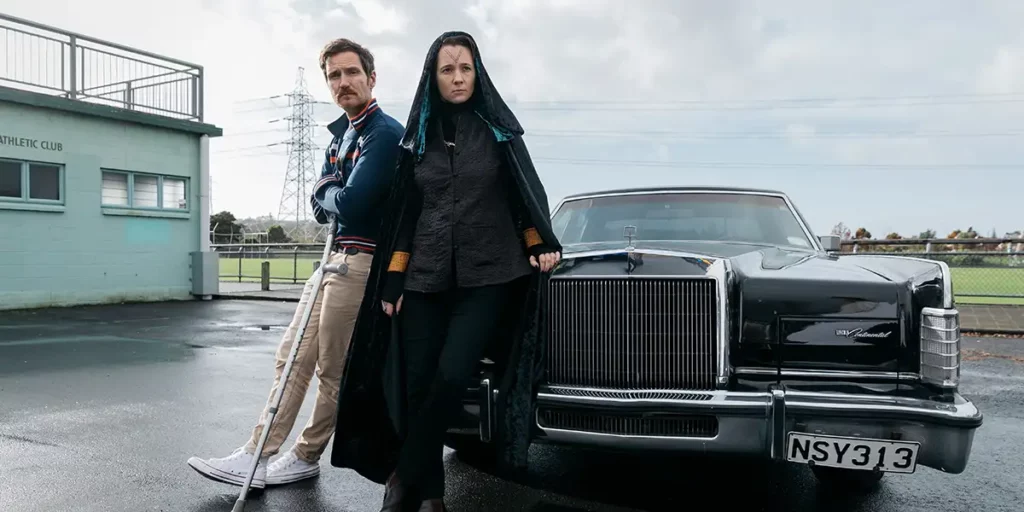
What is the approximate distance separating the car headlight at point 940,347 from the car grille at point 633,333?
0.85 metres

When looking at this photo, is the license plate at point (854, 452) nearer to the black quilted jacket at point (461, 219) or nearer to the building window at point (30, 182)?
the black quilted jacket at point (461, 219)

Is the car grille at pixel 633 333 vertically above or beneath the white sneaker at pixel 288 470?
above

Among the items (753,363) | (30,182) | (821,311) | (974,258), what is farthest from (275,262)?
(821,311)

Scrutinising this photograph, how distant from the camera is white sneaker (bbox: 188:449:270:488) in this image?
3.33m

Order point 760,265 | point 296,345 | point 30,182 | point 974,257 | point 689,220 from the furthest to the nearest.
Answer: point 30,182
point 974,257
point 689,220
point 760,265
point 296,345

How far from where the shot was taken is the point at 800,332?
2.99 meters

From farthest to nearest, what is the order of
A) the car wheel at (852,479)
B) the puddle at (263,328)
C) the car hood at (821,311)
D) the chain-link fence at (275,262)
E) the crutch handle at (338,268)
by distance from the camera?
the chain-link fence at (275,262)
the puddle at (263,328)
the car wheel at (852,479)
the crutch handle at (338,268)
the car hood at (821,311)

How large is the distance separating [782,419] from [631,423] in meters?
0.61

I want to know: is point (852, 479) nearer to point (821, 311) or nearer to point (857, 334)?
point (857, 334)

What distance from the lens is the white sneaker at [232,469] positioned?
131 inches

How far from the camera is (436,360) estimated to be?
280cm

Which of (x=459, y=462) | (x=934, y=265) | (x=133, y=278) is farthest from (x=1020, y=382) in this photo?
(x=133, y=278)

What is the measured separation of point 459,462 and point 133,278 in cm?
1390

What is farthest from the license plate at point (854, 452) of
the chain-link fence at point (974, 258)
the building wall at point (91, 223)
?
the building wall at point (91, 223)
